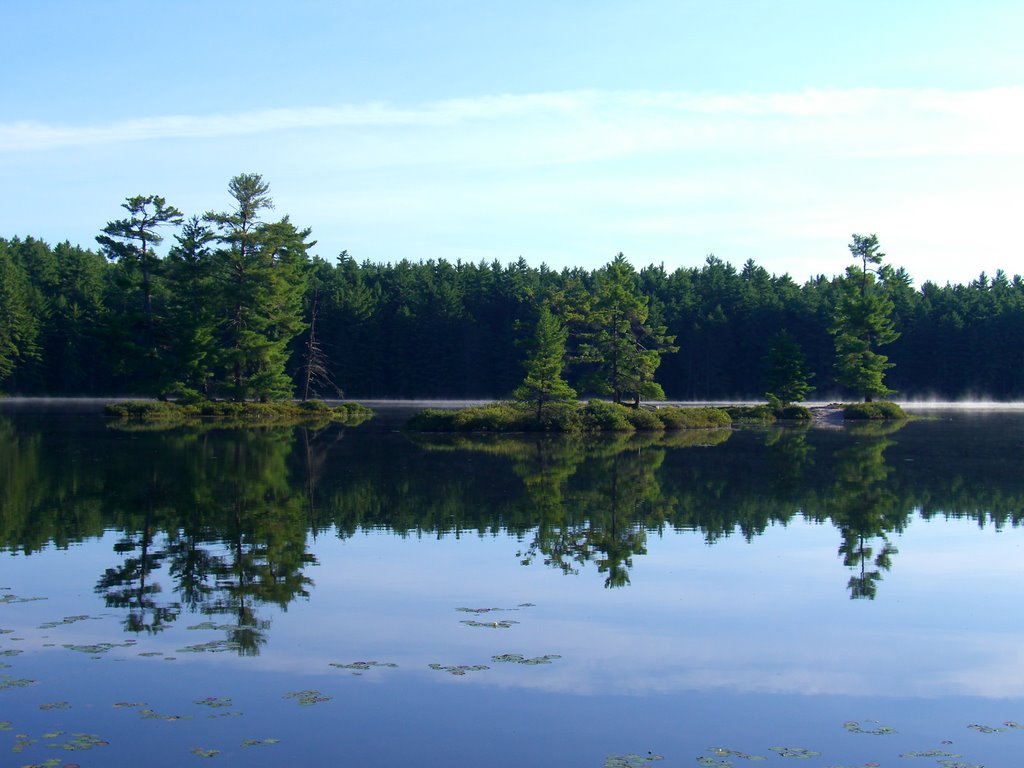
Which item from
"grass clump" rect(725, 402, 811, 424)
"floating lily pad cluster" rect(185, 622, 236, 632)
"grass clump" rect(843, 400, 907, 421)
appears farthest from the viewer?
"grass clump" rect(843, 400, 907, 421)

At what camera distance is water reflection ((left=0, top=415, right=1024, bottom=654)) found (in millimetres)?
17531

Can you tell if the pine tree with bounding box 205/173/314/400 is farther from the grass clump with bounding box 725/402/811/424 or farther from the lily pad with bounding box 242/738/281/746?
the lily pad with bounding box 242/738/281/746

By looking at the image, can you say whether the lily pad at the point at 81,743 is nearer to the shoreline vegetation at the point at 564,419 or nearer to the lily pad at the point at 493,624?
the lily pad at the point at 493,624

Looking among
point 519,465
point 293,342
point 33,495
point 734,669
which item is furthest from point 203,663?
point 293,342

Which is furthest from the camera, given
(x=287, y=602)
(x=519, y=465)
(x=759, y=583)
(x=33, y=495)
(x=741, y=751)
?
(x=519, y=465)

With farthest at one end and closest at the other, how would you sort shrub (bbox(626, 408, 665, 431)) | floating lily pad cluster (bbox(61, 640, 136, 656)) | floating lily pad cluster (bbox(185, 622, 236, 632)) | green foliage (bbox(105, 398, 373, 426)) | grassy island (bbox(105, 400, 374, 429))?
green foliage (bbox(105, 398, 373, 426))
grassy island (bbox(105, 400, 374, 429))
shrub (bbox(626, 408, 665, 431))
floating lily pad cluster (bbox(185, 622, 236, 632))
floating lily pad cluster (bbox(61, 640, 136, 656))

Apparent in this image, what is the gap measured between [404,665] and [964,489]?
22210 mm

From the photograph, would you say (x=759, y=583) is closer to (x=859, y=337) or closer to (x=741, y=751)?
(x=741, y=751)

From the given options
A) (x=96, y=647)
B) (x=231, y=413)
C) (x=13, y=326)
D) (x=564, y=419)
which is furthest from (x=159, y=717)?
(x=13, y=326)

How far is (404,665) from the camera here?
12.6 m

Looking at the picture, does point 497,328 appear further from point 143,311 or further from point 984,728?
point 984,728

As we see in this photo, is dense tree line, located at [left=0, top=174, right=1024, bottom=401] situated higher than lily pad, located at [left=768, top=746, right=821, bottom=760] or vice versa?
dense tree line, located at [left=0, top=174, right=1024, bottom=401]

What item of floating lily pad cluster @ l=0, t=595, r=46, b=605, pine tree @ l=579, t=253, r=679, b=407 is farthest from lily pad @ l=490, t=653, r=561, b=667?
A: pine tree @ l=579, t=253, r=679, b=407

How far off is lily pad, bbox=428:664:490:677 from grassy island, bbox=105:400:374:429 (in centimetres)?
4853
